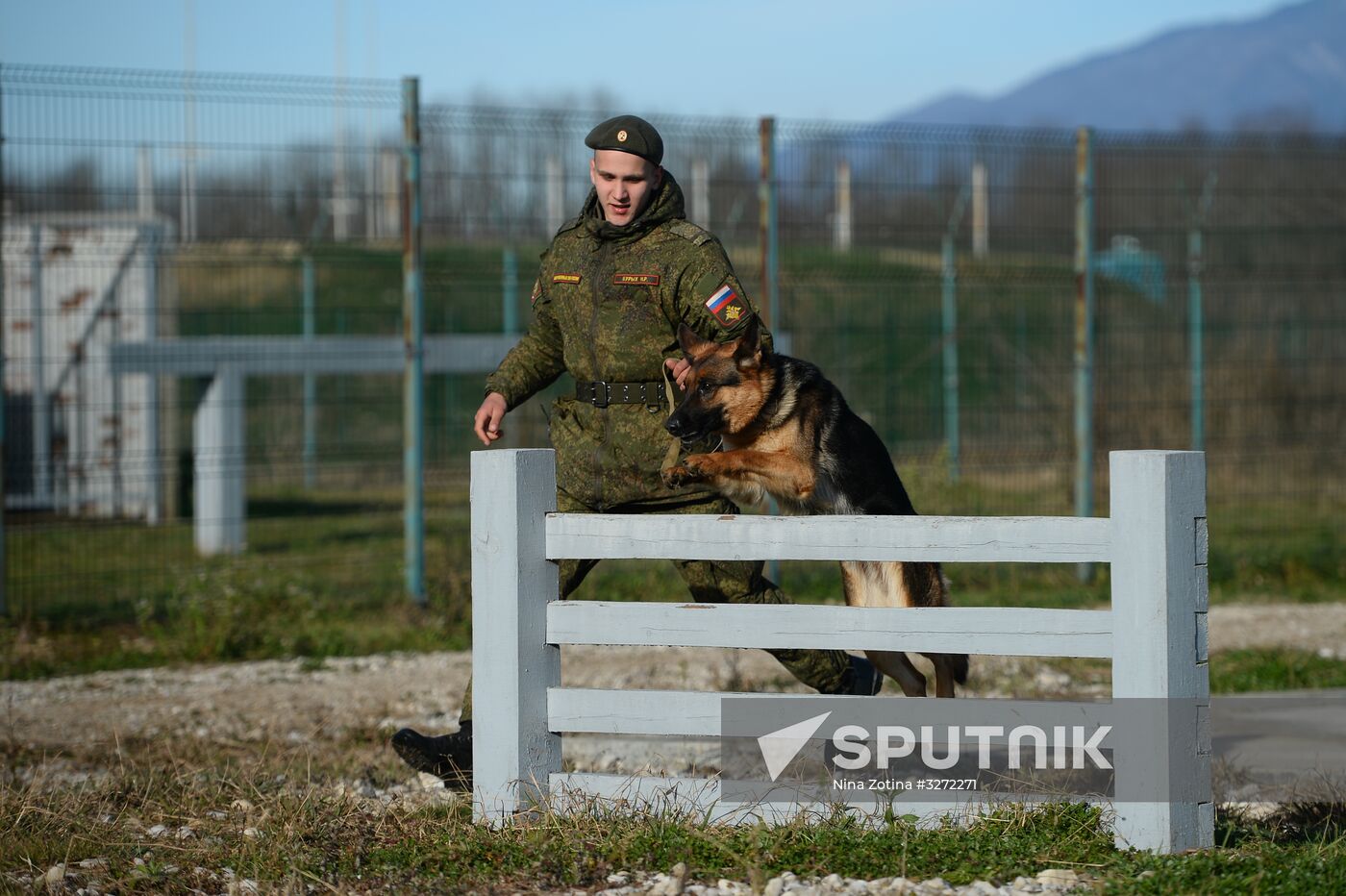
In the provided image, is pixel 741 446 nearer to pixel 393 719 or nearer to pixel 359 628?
pixel 393 719

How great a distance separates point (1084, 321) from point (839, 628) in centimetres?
647

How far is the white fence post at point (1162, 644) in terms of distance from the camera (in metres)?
3.35

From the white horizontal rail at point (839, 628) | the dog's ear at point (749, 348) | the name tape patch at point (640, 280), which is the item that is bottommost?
the white horizontal rail at point (839, 628)

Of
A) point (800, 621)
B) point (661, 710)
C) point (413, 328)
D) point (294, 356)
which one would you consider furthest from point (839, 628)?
point (294, 356)

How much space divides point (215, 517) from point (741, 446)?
720cm

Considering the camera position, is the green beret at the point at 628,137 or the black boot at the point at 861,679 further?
the black boot at the point at 861,679

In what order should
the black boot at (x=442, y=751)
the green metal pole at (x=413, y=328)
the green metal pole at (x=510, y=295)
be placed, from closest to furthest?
the black boot at (x=442, y=751) → the green metal pole at (x=413, y=328) → the green metal pole at (x=510, y=295)

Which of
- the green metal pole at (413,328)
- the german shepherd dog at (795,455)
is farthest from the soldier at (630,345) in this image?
the green metal pole at (413,328)

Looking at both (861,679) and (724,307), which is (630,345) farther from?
(861,679)

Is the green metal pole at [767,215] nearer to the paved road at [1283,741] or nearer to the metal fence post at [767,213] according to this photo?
the metal fence post at [767,213]

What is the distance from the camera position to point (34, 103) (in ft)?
26.7

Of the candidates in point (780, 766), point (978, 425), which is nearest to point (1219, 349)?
point (978, 425)

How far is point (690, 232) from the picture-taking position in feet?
14.9

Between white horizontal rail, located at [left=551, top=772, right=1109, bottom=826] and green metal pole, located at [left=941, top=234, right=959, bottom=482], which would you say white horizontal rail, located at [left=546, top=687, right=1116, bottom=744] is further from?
green metal pole, located at [left=941, top=234, right=959, bottom=482]
